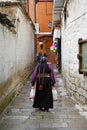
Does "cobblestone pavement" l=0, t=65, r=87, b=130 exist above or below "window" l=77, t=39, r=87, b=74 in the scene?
below

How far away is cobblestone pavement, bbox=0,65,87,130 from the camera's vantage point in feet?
23.8

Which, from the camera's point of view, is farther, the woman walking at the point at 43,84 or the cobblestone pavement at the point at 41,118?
the woman walking at the point at 43,84

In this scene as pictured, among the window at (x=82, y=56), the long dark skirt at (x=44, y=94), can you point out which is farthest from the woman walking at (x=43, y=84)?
the window at (x=82, y=56)

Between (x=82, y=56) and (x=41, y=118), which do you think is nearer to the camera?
(x=41, y=118)

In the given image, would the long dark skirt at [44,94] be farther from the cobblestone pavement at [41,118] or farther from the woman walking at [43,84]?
the cobblestone pavement at [41,118]

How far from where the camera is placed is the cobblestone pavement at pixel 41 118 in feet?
23.8

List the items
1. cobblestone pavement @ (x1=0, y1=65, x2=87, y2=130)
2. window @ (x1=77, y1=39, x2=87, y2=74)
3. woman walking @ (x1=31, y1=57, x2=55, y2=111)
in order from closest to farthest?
1. cobblestone pavement @ (x1=0, y1=65, x2=87, y2=130)
2. window @ (x1=77, y1=39, x2=87, y2=74)
3. woman walking @ (x1=31, y1=57, x2=55, y2=111)

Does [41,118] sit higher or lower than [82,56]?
lower

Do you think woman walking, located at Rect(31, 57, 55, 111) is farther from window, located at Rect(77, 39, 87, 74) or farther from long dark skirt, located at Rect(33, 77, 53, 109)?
window, located at Rect(77, 39, 87, 74)

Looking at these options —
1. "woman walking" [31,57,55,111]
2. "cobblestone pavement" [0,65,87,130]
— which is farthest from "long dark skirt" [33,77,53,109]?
"cobblestone pavement" [0,65,87,130]

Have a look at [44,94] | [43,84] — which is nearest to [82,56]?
[43,84]

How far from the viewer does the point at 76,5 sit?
10688 mm

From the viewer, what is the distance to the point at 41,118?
8359mm

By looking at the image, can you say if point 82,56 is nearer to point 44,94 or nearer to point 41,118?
point 44,94
